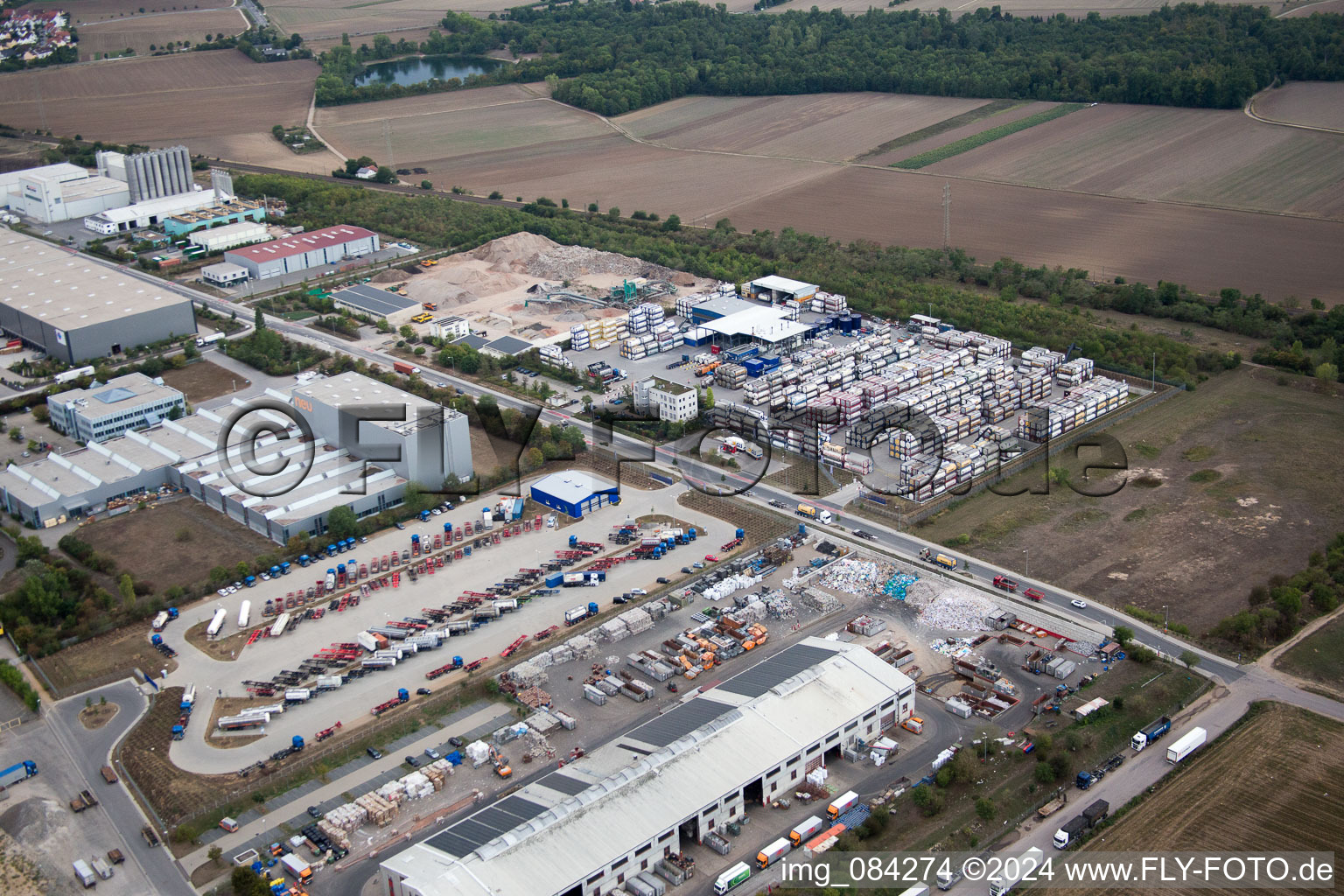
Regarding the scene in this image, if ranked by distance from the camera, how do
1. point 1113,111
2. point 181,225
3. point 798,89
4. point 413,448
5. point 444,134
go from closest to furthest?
point 413,448
point 181,225
point 1113,111
point 444,134
point 798,89

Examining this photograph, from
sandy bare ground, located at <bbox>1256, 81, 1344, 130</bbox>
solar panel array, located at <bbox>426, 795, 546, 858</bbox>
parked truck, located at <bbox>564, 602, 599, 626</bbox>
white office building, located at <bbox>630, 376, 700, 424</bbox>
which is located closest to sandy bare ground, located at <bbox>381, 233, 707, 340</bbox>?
white office building, located at <bbox>630, 376, 700, 424</bbox>

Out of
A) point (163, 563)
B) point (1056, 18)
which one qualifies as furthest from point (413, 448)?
point (1056, 18)

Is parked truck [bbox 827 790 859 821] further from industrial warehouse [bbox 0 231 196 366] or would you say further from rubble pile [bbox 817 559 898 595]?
industrial warehouse [bbox 0 231 196 366]

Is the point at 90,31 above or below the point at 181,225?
above

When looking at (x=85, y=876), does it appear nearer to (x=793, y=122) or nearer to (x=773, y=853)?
(x=773, y=853)

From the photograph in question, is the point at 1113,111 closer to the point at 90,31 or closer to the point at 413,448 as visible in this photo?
the point at 413,448

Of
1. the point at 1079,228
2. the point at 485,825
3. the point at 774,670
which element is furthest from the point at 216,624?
the point at 1079,228
